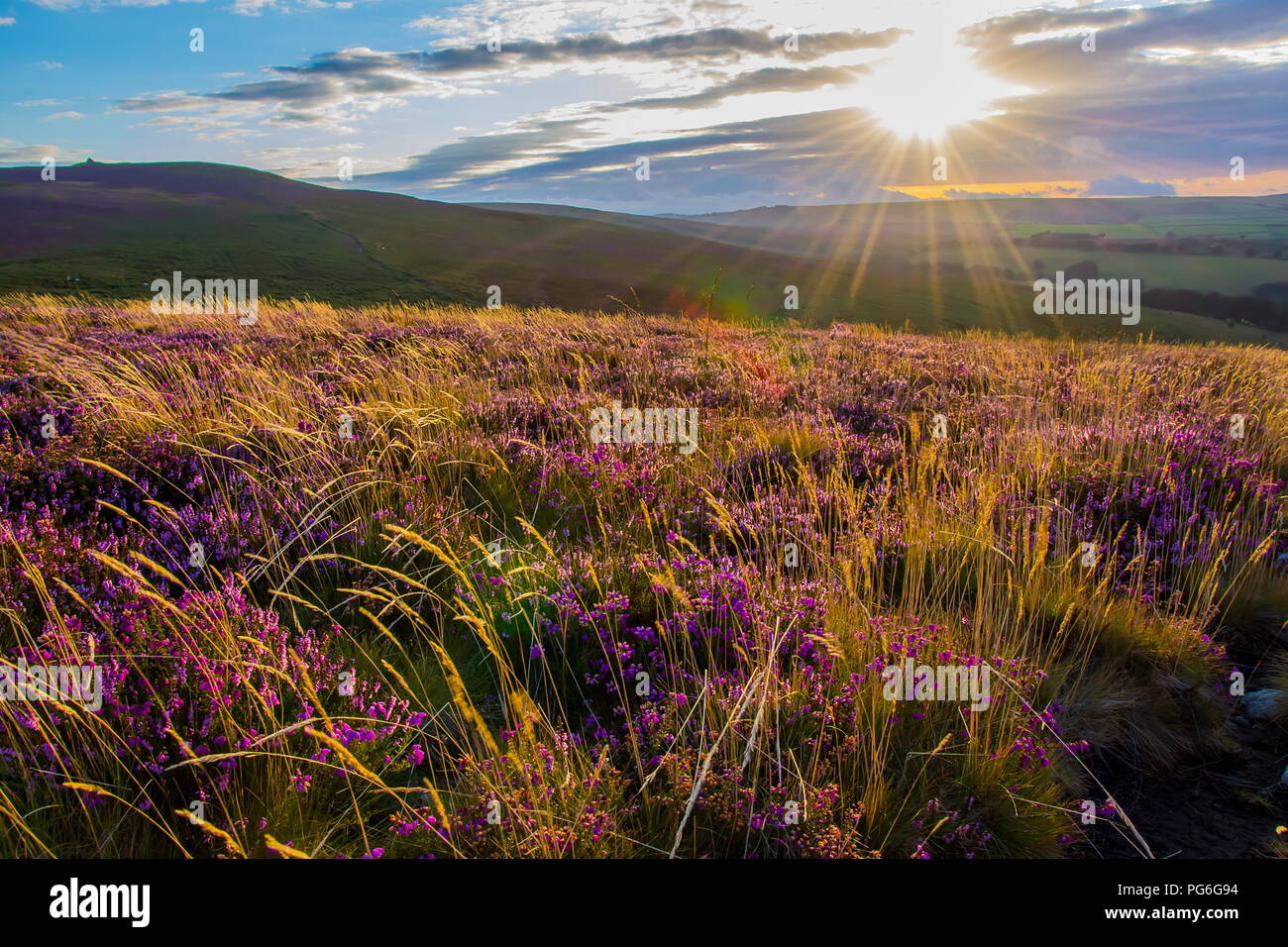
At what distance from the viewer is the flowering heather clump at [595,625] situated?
210 cm

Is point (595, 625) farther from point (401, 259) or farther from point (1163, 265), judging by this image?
point (1163, 265)

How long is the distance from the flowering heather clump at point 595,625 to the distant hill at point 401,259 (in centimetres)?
3038

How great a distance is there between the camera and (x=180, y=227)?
210 feet

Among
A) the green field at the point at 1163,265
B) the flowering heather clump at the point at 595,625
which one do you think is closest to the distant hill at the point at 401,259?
the green field at the point at 1163,265

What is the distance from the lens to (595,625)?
9.45ft

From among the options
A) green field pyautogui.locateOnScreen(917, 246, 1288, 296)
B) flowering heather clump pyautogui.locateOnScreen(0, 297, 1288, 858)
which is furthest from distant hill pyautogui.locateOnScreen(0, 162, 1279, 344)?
flowering heather clump pyautogui.locateOnScreen(0, 297, 1288, 858)

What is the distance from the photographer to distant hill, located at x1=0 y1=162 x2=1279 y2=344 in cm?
4775

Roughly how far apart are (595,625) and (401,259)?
6541cm

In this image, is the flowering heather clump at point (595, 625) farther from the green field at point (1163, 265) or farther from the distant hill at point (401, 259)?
the green field at point (1163, 265)

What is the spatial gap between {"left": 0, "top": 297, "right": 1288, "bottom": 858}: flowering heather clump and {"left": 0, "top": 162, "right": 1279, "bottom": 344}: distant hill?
99.7ft

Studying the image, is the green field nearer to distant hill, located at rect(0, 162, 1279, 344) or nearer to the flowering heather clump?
distant hill, located at rect(0, 162, 1279, 344)

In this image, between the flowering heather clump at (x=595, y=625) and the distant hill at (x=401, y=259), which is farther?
the distant hill at (x=401, y=259)

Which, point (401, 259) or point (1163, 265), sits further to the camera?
point (1163, 265)

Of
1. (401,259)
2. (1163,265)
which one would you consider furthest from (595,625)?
(1163,265)
